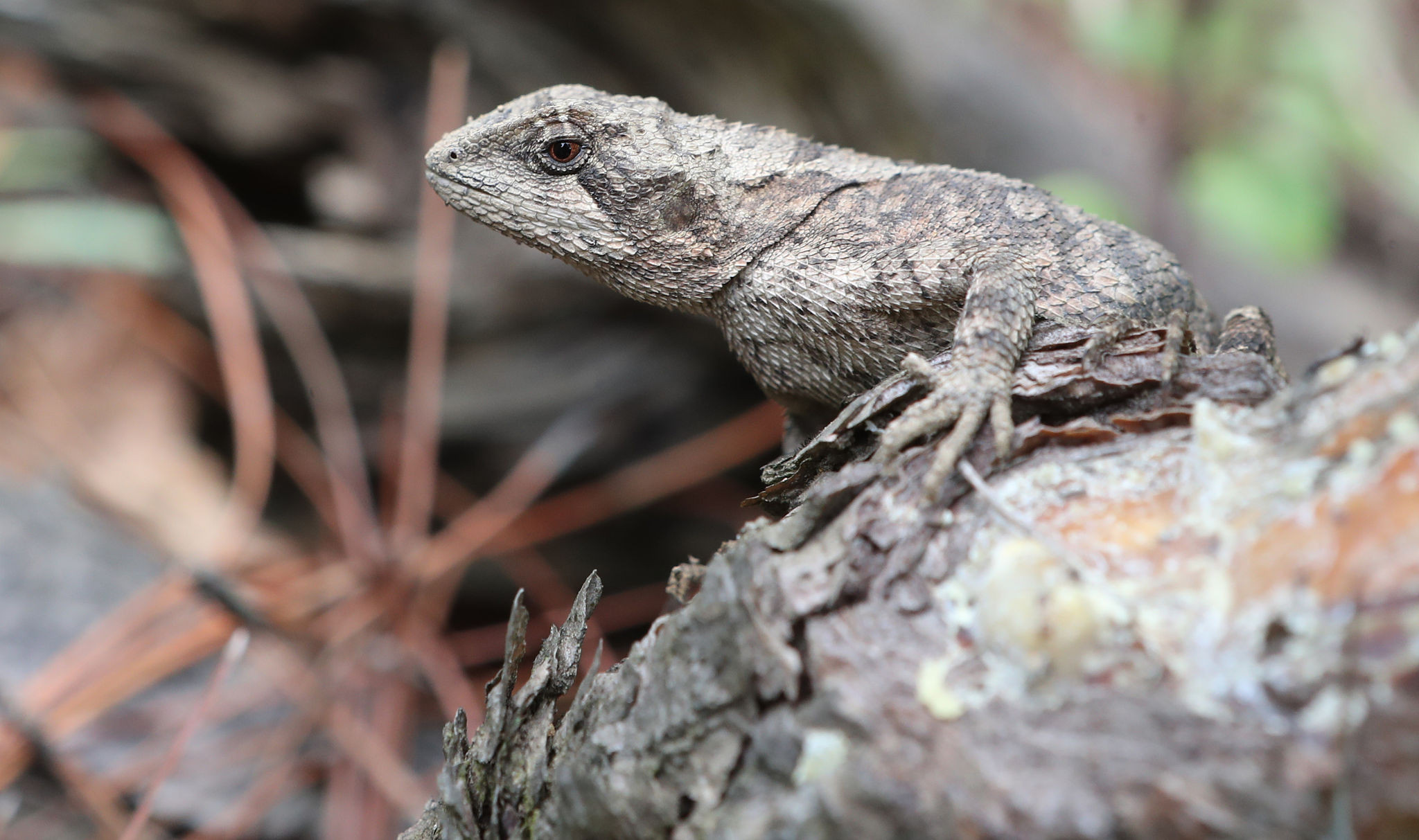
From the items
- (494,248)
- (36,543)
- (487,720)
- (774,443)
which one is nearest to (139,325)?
(36,543)

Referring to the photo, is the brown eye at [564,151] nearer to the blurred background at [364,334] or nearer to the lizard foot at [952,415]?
the lizard foot at [952,415]

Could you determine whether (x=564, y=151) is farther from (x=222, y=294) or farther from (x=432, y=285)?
(x=222, y=294)

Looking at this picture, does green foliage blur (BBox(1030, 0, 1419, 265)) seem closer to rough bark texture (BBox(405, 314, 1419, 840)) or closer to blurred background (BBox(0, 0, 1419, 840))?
blurred background (BBox(0, 0, 1419, 840))


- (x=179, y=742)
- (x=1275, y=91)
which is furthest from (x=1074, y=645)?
(x=1275, y=91)

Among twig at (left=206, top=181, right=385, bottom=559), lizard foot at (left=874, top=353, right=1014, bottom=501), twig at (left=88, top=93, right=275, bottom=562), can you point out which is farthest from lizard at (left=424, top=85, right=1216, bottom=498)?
twig at (left=88, top=93, right=275, bottom=562)

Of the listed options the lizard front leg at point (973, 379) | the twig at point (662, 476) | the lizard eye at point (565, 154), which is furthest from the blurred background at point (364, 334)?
the lizard front leg at point (973, 379)

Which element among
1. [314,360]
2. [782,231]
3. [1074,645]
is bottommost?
[314,360]

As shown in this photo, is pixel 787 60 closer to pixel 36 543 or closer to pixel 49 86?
pixel 49 86
